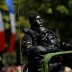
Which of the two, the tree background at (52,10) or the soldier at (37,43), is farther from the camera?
the tree background at (52,10)

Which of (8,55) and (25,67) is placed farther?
(8,55)

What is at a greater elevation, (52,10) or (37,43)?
(37,43)

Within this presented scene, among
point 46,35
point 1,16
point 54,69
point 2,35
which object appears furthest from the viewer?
point 2,35

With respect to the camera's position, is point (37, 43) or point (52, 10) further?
point (52, 10)

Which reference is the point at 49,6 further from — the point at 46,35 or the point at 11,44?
the point at 46,35

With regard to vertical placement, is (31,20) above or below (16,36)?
above

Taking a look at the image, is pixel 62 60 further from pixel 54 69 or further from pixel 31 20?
pixel 31 20

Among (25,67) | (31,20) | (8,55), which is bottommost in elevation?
(8,55)

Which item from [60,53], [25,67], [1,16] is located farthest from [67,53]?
[1,16]

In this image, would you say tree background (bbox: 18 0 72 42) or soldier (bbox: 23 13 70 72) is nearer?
soldier (bbox: 23 13 70 72)

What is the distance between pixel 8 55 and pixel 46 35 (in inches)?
377

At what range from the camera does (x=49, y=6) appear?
16.6m

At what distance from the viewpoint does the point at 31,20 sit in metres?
8.30

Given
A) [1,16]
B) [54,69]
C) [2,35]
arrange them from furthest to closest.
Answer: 1. [2,35]
2. [1,16]
3. [54,69]
